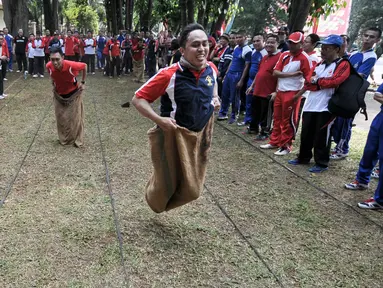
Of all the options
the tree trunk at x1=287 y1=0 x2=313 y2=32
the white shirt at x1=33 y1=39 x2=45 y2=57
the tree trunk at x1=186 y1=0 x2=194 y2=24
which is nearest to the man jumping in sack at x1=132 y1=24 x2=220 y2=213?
the tree trunk at x1=287 y1=0 x2=313 y2=32

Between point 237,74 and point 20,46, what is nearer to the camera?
point 237,74

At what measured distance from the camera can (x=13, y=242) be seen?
3.42 meters

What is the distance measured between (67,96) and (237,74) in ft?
12.1

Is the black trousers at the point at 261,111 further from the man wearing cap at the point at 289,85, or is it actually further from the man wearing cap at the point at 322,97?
the man wearing cap at the point at 322,97

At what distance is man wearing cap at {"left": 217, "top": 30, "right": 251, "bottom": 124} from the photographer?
770cm

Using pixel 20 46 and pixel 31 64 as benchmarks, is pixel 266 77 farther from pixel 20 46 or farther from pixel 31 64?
pixel 20 46

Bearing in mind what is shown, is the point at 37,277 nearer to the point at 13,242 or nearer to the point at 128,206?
the point at 13,242

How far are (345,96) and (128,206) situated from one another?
3.16 meters

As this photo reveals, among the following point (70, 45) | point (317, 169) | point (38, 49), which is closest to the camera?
point (317, 169)

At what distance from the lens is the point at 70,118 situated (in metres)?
6.30

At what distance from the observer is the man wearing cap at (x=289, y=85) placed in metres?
5.77

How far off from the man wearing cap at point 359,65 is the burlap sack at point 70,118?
434 cm

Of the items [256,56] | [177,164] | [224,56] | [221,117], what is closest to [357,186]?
[177,164]

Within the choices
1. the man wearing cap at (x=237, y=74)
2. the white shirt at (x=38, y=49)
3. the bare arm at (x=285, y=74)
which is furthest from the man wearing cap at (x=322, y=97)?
the white shirt at (x=38, y=49)
